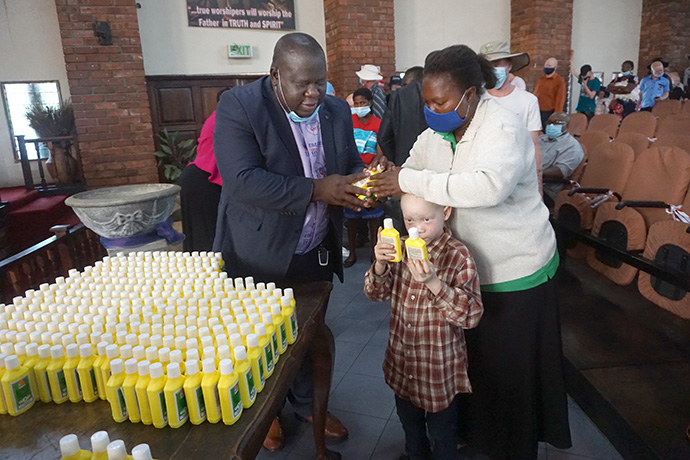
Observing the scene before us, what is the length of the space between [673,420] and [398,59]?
742 cm

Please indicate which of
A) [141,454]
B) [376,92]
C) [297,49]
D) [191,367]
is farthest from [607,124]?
[141,454]

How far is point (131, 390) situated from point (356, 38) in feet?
23.8

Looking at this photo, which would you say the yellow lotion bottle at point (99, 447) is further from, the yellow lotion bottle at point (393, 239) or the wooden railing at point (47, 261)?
the wooden railing at point (47, 261)

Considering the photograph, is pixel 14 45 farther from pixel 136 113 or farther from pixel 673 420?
pixel 673 420

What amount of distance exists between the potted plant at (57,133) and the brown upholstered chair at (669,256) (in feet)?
21.6

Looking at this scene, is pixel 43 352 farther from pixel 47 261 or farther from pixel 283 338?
pixel 47 261

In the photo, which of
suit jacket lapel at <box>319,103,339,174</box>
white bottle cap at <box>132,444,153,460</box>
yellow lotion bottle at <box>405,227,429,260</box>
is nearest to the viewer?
white bottle cap at <box>132,444,153,460</box>

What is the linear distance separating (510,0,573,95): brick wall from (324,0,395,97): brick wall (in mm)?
2774

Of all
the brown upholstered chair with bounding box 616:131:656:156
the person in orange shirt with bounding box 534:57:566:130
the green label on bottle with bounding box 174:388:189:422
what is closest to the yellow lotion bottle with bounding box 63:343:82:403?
the green label on bottle with bounding box 174:388:189:422

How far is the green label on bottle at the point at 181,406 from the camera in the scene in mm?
1023

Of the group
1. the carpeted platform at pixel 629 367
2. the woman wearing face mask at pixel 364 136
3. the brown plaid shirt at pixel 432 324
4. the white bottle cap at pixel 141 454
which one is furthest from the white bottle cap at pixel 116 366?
the woman wearing face mask at pixel 364 136

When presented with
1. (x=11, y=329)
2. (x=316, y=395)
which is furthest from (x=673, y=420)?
(x=11, y=329)

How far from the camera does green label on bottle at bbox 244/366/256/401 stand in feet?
3.64

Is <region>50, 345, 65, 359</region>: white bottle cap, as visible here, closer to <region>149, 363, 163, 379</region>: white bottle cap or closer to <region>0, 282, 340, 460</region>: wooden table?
<region>0, 282, 340, 460</region>: wooden table
